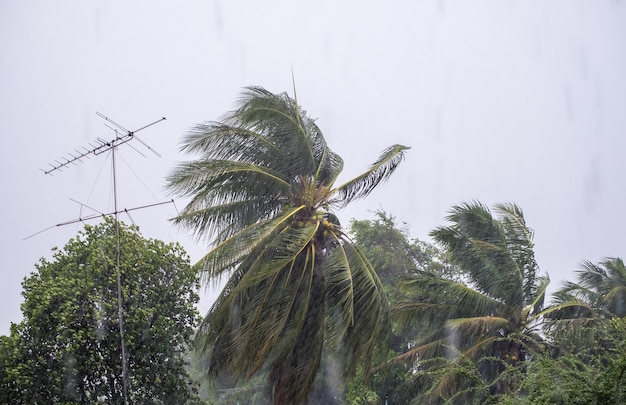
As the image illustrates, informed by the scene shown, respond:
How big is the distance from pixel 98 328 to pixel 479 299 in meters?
9.13

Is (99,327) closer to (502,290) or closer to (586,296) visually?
(502,290)

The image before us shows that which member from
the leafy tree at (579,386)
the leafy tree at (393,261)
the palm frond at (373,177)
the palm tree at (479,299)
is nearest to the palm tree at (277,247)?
the palm frond at (373,177)

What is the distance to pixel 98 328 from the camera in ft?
52.4

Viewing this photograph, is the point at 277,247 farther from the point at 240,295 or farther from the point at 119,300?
the point at 119,300

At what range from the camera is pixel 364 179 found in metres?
17.2

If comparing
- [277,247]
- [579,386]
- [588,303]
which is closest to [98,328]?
[277,247]

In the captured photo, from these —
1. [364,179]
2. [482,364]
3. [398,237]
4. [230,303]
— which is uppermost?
[398,237]

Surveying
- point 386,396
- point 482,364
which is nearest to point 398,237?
point 386,396

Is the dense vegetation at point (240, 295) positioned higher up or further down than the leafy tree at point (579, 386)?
higher up

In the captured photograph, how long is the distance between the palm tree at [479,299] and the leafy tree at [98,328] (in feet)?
19.3

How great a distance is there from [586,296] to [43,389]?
55.8 ft

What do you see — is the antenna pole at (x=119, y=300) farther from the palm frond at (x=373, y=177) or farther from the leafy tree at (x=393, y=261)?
the leafy tree at (x=393, y=261)

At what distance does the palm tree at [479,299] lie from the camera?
1959 cm

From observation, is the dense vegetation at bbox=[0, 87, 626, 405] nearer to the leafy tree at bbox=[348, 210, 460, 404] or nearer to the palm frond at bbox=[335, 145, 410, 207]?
the palm frond at bbox=[335, 145, 410, 207]
